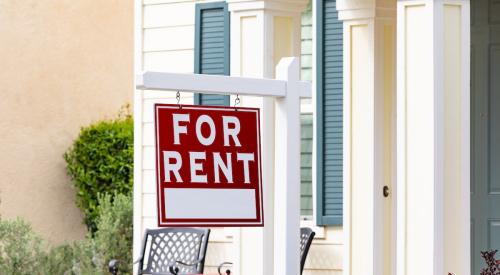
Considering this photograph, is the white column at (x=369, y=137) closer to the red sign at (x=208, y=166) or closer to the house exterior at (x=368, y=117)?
the house exterior at (x=368, y=117)

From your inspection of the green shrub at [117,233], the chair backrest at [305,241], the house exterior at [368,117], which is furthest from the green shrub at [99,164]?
the chair backrest at [305,241]

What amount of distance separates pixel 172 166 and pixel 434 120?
87.2 inches

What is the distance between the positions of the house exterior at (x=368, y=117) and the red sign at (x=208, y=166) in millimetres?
1806

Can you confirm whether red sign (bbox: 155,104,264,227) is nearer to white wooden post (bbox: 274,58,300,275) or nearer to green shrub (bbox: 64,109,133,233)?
white wooden post (bbox: 274,58,300,275)

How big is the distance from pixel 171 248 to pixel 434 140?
365 centimetres

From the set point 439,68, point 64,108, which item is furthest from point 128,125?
point 439,68

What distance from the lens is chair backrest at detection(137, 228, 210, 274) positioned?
32.2ft

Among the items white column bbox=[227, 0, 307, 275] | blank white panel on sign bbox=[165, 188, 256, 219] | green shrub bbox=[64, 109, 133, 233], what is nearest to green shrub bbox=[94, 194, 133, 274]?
green shrub bbox=[64, 109, 133, 233]

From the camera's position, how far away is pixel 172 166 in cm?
522

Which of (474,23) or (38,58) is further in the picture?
(38,58)

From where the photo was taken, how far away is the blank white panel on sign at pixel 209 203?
5.20 m

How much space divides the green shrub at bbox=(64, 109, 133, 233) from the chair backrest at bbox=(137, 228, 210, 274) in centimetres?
454

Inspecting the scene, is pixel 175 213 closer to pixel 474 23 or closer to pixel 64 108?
pixel 474 23

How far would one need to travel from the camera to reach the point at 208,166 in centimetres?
530
